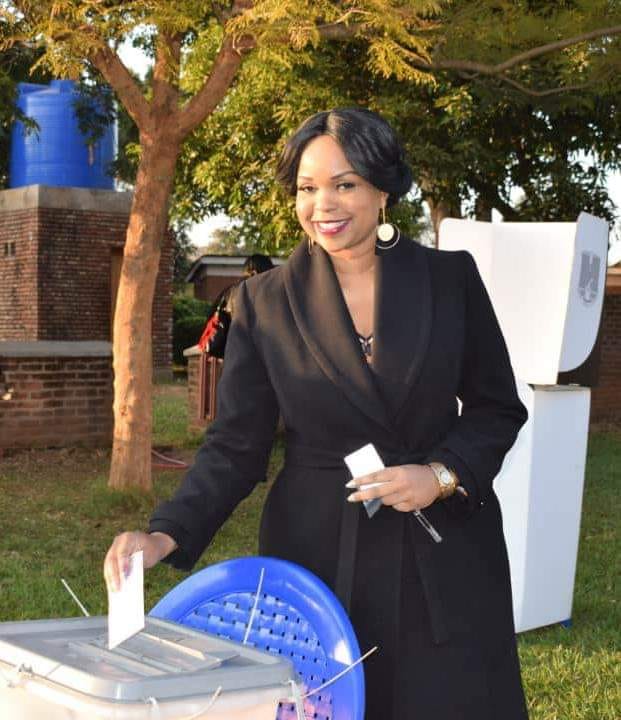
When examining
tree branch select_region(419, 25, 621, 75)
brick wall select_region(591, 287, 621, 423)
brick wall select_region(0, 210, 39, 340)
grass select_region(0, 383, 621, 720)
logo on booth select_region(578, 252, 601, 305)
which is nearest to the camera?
grass select_region(0, 383, 621, 720)

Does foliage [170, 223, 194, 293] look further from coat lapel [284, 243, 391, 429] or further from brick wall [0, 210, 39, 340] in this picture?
coat lapel [284, 243, 391, 429]

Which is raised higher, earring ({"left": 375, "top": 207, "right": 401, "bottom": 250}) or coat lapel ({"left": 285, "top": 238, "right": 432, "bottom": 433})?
earring ({"left": 375, "top": 207, "right": 401, "bottom": 250})

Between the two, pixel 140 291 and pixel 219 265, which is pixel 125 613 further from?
pixel 219 265

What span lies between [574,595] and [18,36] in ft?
17.6

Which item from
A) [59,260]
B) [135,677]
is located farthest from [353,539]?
[59,260]

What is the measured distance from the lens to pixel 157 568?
25.6ft

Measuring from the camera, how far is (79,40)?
8445 millimetres

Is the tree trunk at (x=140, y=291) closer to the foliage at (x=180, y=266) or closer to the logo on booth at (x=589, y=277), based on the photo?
the logo on booth at (x=589, y=277)

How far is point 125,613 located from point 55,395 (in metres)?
11.6

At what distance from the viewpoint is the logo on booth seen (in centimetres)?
634

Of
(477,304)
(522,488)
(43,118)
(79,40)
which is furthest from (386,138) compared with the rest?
(43,118)

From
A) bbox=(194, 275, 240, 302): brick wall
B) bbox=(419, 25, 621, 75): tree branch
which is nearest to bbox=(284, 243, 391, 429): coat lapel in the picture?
bbox=(419, 25, 621, 75): tree branch

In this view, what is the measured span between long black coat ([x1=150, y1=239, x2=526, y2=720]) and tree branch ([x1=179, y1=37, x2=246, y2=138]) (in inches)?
288

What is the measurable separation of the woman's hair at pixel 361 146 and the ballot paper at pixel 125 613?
0.90m
